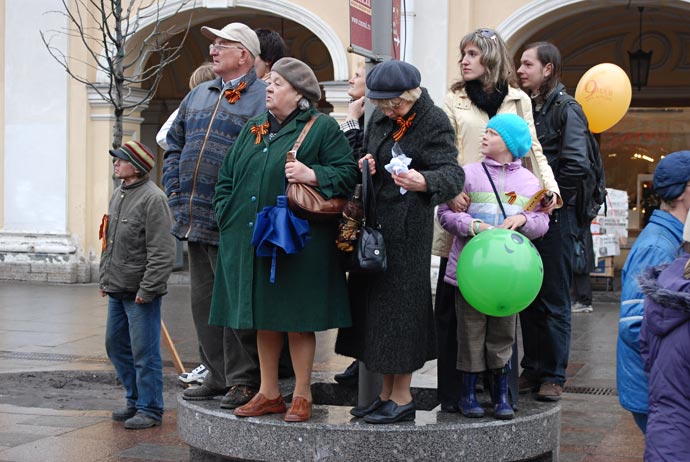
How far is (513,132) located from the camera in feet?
17.5

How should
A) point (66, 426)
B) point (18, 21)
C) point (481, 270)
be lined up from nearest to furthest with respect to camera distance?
1. point (481, 270)
2. point (66, 426)
3. point (18, 21)

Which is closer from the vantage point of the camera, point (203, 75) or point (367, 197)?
point (367, 197)

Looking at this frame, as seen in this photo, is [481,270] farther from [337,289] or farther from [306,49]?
[306,49]

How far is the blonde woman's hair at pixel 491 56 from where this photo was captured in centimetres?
572

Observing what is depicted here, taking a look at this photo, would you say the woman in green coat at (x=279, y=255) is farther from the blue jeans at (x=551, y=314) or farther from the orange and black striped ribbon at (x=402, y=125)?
the blue jeans at (x=551, y=314)

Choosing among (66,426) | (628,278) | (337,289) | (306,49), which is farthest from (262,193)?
(306,49)

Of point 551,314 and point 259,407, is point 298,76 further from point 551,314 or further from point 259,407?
point 551,314

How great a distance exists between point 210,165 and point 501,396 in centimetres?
184

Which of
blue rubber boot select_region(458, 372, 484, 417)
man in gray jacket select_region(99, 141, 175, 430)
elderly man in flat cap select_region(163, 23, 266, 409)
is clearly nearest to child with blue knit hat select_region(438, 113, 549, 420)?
blue rubber boot select_region(458, 372, 484, 417)

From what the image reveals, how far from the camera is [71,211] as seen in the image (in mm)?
16844

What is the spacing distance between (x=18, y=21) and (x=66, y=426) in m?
11.0

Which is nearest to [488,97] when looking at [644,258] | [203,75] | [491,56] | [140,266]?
[491,56]

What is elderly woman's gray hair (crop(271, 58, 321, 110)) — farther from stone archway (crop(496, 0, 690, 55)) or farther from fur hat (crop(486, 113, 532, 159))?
stone archway (crop(496, 0, 690, 55))

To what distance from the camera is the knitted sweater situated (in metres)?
5.80
